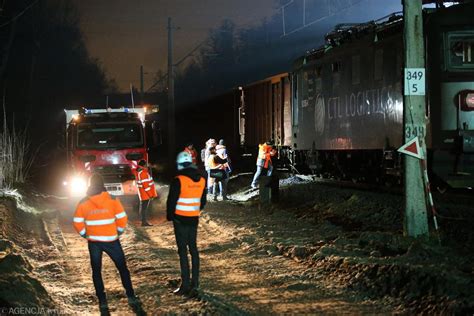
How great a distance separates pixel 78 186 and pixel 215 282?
9.04 m

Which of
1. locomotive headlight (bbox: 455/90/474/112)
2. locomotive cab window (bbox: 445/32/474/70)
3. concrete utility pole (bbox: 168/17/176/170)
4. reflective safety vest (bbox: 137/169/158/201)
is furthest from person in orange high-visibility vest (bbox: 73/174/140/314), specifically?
concrete utility pole (bbox: 168/17/176/170)

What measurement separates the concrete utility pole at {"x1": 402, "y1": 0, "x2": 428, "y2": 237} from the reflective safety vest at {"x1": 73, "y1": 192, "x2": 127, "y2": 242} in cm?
480

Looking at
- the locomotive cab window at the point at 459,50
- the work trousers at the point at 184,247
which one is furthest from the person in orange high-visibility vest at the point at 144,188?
the work trousers at the point at 184,247

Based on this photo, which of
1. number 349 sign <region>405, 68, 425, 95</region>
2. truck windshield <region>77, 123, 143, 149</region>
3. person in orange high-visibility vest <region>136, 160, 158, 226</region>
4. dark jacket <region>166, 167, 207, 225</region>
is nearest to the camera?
dark jacket <region>166, 167, 207, 225</region>

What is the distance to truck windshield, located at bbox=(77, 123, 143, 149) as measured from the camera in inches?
714

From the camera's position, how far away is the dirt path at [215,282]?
328 inches

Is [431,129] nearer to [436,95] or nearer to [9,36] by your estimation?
[436,95]

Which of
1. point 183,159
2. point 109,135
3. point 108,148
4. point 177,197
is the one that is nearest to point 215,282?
point 177,197

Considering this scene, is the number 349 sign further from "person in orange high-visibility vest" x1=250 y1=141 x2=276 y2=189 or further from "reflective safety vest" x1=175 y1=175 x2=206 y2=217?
"person in orange high-visibility vest" x1=250 y1=141 x2=276 y2=189

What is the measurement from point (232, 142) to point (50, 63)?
20.1 metres

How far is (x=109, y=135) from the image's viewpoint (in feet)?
60.0

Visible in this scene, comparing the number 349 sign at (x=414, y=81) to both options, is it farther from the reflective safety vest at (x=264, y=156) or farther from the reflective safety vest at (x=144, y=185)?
the reflective safety vest at (x=264, y=156)

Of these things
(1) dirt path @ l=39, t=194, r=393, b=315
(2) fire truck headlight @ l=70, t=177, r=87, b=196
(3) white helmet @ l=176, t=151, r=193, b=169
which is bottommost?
(1) dirt path @ l=39, t=194, r=393, b=315

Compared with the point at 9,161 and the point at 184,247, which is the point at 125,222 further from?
the point at 9,161
